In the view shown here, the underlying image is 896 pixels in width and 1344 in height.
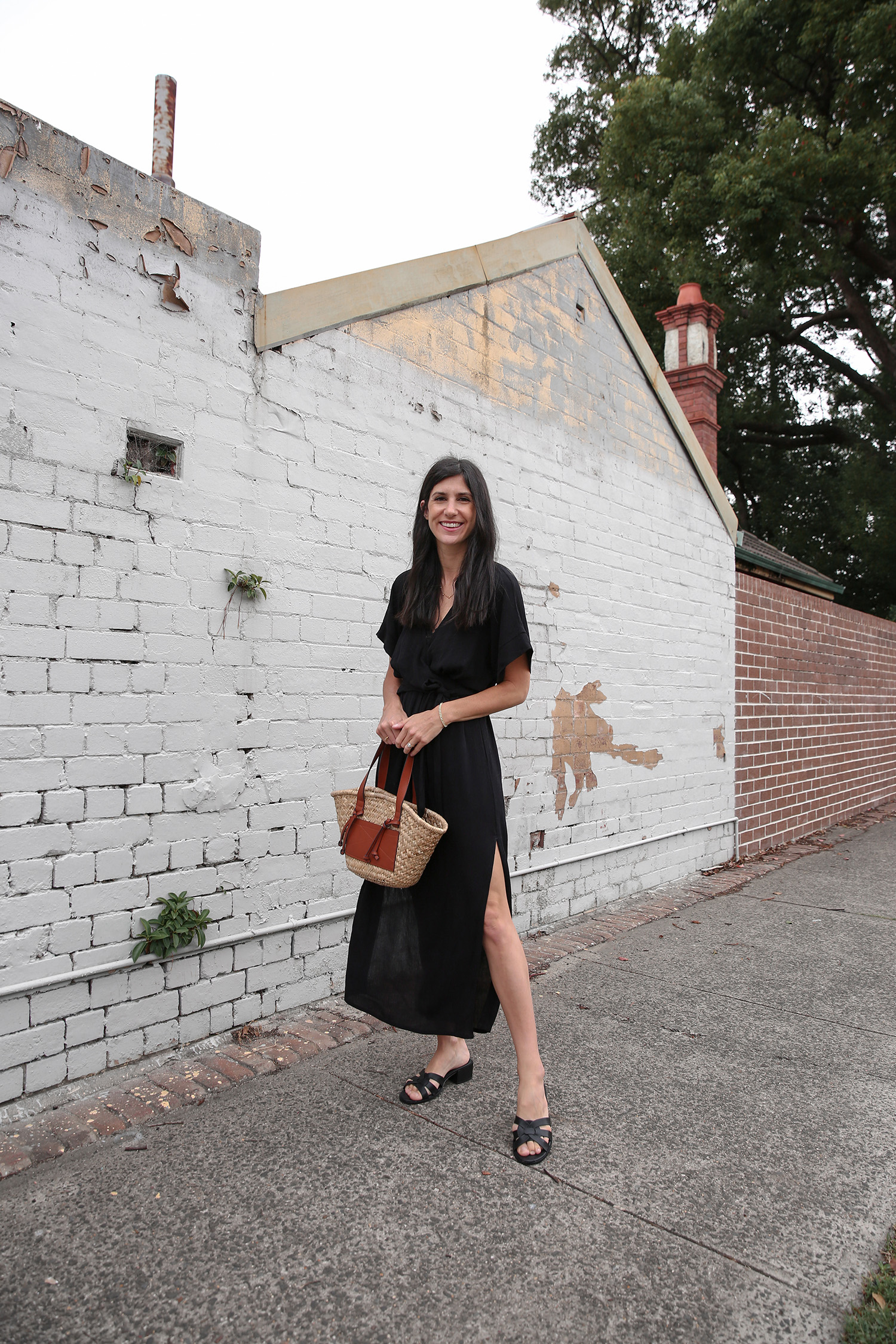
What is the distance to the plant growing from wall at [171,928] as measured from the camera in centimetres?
282

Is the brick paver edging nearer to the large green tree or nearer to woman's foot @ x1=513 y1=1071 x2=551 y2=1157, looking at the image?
woman's foot @ x1=513 y1=1071 x2=551 y2=1157

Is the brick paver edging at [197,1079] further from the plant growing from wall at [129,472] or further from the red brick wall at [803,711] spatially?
the red brick wall at [803,711]

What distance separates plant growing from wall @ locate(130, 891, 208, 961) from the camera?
9.24ft

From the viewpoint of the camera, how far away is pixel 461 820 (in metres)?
2.48

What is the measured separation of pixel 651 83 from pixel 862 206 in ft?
12.4

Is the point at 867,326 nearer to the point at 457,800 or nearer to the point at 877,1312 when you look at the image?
the point at 457,800

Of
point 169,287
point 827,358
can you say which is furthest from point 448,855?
point 827,358

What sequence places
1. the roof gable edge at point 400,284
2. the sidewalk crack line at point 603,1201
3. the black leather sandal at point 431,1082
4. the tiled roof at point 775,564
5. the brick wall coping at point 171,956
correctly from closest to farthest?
1. the sidewalk crack line at point 603,1201
2. the brick wall coping at point 171,956
3. the black leather sandal at point 431,1082
4. the roof gable edge at point 400,284
5. the tiled roof at point 775,564

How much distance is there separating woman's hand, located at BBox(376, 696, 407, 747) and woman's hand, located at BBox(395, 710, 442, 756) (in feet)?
0.09

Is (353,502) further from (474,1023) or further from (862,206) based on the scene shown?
(862,206)

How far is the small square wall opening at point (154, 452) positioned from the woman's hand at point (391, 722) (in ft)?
3.94

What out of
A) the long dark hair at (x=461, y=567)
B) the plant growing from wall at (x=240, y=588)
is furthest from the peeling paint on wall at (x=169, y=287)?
the long dark hair at (x=461, y=567)

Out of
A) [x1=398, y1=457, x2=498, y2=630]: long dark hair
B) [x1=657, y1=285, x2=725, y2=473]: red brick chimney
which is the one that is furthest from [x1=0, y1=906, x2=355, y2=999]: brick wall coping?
[x1=657, y1=285, x2=725, y2=473]: red brick chimney

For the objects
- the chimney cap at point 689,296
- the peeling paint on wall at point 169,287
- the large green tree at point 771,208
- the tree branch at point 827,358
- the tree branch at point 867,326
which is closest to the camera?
the peeling paint on wall at point 169,287
